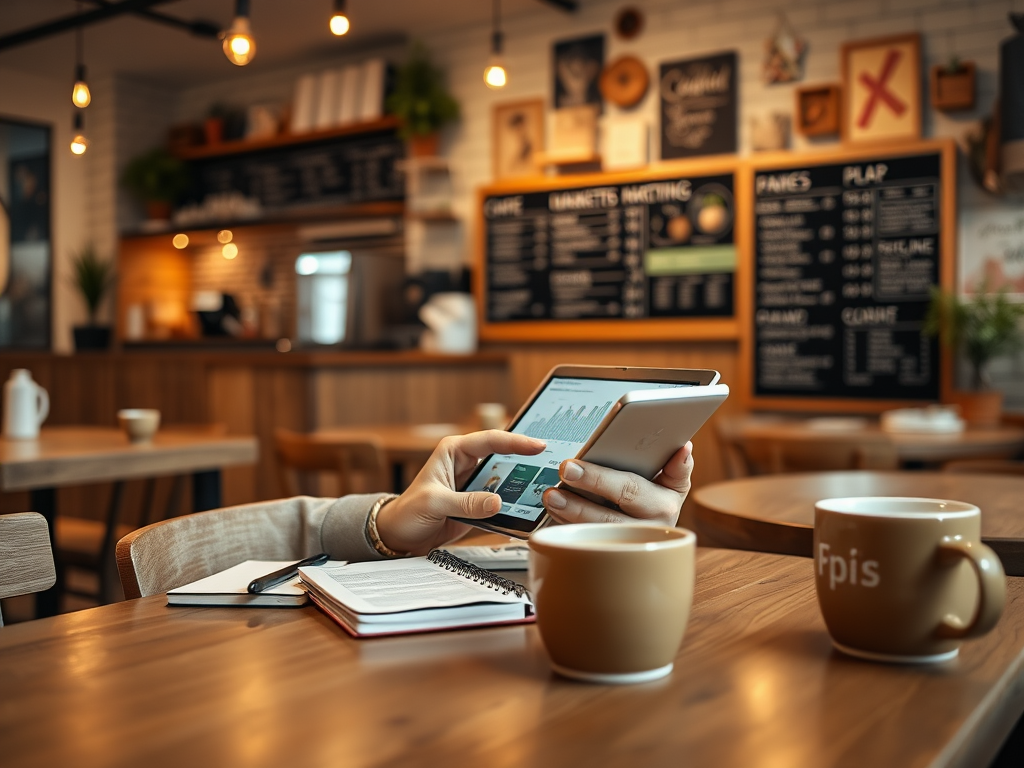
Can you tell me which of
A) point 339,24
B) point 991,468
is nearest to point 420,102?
point 339,24

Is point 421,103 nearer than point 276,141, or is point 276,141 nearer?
point 421,103

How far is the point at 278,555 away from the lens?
4.25 ft

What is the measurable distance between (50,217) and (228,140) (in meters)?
1.35

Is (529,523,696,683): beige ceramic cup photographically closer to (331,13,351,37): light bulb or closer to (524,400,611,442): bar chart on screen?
(524,400,611,442): bar chart on screen

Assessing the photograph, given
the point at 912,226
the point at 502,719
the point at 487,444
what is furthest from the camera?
the point at 912,226

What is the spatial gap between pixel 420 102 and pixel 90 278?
2.77m

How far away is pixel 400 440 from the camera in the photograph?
133 inches

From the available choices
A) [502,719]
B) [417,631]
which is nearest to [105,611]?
[417,631]

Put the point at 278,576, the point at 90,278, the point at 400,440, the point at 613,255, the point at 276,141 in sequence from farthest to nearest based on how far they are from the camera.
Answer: the point at 90,278, the point at 276,141, the point at 613,255, the point at 400,440, the point at 278,576

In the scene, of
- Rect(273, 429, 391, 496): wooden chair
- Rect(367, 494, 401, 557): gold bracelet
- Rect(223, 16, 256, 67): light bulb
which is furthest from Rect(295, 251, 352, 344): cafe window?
Rect(367, 494, 401, 557): gold bracelet

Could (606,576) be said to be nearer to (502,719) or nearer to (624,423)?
(502,719)

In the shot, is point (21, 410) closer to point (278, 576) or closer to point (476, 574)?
point (278, 576)

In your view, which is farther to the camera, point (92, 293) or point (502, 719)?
point (92, 293)

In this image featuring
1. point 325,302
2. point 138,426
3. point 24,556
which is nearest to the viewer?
point 24,556
